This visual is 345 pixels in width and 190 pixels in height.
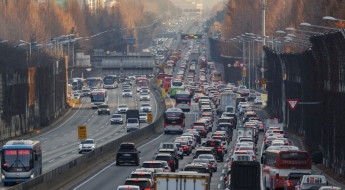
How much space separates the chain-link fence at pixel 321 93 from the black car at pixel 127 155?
11.7 m

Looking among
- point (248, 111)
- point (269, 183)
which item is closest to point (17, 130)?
point (248, 111)

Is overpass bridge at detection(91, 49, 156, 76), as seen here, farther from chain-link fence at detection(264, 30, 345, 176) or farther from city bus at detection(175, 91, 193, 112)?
chain-link fence at detection(264, 30, 345, 176)

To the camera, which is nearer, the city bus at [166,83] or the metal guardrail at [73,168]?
the metal guardrail at [73,168]

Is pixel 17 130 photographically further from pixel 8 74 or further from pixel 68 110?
pixel 68 110

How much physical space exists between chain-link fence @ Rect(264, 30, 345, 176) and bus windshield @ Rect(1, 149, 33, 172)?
17.9 metres

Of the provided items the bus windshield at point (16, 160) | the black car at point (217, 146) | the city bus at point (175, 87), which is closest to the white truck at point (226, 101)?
the city bus at point (175, 87)

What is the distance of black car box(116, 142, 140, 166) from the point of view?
74.2 meters

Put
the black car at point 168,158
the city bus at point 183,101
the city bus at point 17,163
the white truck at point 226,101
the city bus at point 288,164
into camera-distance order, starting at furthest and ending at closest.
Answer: the city bus at point 183,101, the white truck at point 226,101, the black car at point 168,158, the city bus at point 17,163, the city bus at point 288,164

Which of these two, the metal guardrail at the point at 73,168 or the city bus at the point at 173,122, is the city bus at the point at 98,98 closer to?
the city bus at the point at 173,122

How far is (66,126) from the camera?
4956 inches

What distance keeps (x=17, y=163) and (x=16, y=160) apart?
7.4 inches

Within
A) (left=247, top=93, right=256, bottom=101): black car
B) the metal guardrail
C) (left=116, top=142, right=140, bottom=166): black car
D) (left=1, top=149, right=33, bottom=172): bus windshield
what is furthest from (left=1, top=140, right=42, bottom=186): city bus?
(left=247, top=93, right=256, bottom=101): black car

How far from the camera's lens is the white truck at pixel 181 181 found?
138 feet

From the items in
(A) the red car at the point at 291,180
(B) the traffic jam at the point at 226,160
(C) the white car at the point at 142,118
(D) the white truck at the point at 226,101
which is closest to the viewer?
(B) the traffic jam at the point at 226,160
